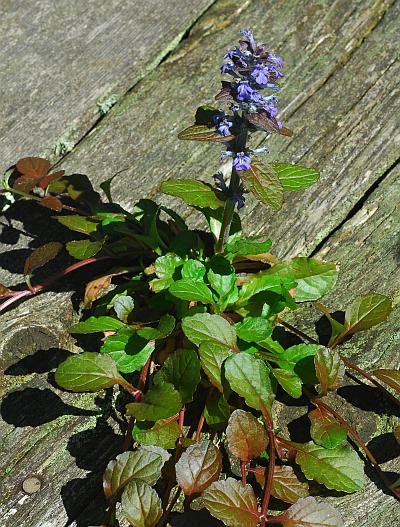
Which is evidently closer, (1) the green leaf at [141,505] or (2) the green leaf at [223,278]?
(1) the green leaf at [141,505]

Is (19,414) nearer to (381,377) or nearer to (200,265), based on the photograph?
(200,265)

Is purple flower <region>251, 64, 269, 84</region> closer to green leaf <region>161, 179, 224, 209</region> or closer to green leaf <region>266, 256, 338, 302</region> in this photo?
green leaf <region>161, 179, 224, 209</region>

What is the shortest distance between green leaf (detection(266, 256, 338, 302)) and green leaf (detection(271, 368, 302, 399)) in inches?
14.6

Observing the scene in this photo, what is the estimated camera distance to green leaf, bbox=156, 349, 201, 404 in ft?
7.27

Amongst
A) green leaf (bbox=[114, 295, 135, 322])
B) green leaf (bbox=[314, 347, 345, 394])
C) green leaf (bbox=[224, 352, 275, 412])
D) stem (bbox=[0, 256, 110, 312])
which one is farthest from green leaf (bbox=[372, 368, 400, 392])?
stem (bbox=[0, 256, 110, 312])

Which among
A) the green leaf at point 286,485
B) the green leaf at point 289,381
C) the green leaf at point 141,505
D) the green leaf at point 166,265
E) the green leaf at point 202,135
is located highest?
the green leaf at point 202,135

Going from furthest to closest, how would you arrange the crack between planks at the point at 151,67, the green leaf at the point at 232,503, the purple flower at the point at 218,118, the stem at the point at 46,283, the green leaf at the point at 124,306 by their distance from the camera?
1. the crack between planks at the point at 151,67
2. the stem at the point at 46,283
3. the green leaf at the point at 124,306
4. the purple flower at the point at 218,118
5. the green leaf at the point at 232,503

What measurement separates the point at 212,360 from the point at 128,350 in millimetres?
325

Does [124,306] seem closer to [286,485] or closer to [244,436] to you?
[244,436]

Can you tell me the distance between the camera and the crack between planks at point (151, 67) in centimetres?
322

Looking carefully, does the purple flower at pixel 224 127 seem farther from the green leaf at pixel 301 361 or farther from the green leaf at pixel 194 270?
the green leaf at pixel 301 361

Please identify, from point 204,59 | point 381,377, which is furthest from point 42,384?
point 204,59

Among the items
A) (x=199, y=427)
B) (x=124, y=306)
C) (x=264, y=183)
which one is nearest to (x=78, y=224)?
(x=124, y=306)

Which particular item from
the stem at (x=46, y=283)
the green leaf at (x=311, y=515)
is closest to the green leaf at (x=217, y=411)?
the green leaf at (x=311, y=515)
